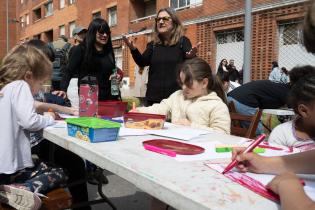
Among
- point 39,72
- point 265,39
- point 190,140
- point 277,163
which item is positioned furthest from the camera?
point 265,39

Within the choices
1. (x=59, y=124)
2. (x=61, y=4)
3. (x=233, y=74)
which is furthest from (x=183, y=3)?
(x=59, y=124)

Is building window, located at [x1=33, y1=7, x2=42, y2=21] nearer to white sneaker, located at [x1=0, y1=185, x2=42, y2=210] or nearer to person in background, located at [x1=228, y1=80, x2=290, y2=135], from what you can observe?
person in background, located at [x1=228, y1=80, x2=290, y2=135]

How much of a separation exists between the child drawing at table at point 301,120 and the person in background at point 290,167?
0.84 meters

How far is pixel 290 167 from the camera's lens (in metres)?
1.41

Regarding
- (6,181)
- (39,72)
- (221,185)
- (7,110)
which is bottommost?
(6,181)

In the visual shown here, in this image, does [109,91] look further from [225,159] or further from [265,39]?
[265,39]

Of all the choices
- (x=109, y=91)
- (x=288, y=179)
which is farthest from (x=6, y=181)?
(x=109, y=91)

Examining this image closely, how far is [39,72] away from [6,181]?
0.71 m

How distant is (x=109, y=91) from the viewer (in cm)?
407

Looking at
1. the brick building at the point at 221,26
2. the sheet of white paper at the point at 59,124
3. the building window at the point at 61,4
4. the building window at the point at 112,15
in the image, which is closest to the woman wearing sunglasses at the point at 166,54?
the sheet of white paper at the point at 59,124

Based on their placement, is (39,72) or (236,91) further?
(236,91)

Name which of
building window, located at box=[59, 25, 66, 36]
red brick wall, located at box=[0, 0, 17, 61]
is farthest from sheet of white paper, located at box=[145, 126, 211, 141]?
red brick wall, located at box=[0, 0, 17, 61]

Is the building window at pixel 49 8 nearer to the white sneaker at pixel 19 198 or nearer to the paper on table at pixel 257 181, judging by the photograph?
the white sneaker at pixel 19 198

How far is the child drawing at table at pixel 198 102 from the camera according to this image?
113 inches
